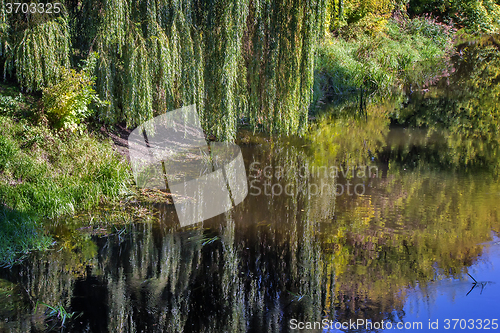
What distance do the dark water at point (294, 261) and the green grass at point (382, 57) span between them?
6.57 metres

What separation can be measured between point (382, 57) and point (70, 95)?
40.9 feet

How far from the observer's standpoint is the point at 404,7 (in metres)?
23.3

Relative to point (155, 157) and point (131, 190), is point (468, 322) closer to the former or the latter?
point (131, 190)

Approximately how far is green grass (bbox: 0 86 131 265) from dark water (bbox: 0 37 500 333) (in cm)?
31

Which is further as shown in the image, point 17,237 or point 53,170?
point 53,170

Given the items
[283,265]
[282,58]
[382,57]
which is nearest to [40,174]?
[283,265]

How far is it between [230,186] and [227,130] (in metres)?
1.07

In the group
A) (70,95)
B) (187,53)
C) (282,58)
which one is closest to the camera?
(187,53)

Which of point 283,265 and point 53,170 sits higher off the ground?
point 53,170

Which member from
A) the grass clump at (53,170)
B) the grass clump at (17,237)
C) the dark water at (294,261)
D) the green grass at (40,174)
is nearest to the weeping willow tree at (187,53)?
the green grass at (40,174)

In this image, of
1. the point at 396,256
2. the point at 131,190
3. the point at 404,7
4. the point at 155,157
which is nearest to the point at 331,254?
the point at 396,256

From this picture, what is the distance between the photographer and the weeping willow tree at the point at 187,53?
6.74 meters

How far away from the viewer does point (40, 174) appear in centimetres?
651

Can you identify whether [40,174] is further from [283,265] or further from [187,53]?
[283,265]
